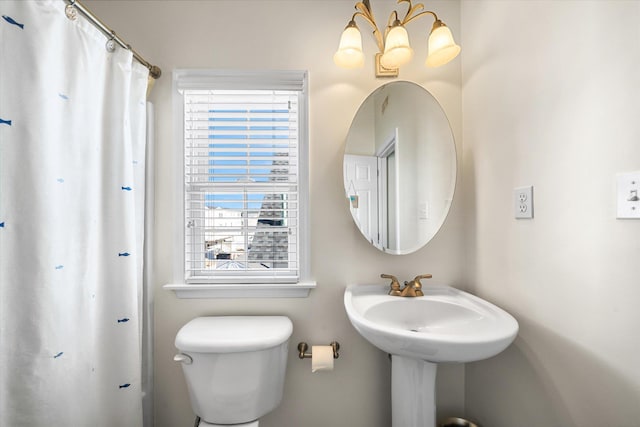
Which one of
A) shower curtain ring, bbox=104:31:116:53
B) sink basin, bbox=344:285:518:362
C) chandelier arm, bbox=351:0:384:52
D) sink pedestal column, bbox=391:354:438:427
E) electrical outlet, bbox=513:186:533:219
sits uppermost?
chandelier arm, bbox=351:0:384:52

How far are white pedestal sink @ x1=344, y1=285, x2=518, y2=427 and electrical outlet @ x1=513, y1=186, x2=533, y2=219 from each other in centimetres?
35

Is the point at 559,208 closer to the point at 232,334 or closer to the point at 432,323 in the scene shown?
the point at 432,323

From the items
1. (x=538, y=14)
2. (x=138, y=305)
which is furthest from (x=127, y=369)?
(x=538, y=14)

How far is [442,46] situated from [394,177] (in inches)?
22.5

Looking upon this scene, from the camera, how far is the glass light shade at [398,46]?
1234 millimetres

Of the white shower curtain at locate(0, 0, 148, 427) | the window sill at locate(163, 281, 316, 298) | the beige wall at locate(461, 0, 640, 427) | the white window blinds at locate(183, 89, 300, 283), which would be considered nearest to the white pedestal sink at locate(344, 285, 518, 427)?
the beige wall at locate(461, 0, 640, 427)

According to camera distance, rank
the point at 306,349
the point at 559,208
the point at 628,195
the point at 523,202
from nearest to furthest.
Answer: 1. the point at 628,195
2. the point at 559,208
3. the point at 523,202
4. the point at 306,349

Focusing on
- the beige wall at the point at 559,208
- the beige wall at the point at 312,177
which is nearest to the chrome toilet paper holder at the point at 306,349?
the beige wall at the point at 312,177

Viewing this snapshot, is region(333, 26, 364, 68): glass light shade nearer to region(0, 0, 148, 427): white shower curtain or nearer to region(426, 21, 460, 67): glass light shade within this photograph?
region(426, 21, 460, 67): glass light shade

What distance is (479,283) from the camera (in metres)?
1.32

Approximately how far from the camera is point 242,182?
1.46 m

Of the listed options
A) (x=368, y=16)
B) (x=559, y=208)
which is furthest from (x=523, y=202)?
(x=368, y=16)

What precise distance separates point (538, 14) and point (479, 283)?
1019 millimetres

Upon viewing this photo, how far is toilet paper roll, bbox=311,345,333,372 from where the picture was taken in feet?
4.13
